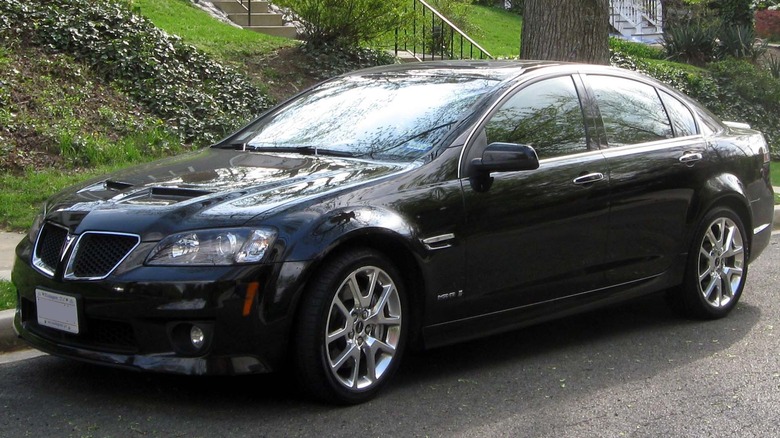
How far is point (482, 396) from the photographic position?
520 cm

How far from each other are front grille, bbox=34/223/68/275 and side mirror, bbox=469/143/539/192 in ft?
6.32

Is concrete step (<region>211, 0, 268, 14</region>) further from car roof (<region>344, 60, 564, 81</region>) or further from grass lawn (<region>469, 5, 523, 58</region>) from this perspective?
car roof (<region>344, 60, 564, 81</region>)

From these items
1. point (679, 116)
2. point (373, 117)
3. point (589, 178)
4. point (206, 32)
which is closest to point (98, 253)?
point (373, 117)

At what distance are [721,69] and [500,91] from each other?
14155 mm

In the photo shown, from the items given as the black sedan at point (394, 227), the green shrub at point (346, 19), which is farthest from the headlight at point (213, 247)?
the green shrub at point (346, 19)

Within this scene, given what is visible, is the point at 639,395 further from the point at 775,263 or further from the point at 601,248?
the point at 775,263

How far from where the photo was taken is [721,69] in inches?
742

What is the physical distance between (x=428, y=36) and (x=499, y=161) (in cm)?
A: 1198

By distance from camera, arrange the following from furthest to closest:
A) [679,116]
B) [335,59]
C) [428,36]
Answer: [428,36], [335,59], [679,116]

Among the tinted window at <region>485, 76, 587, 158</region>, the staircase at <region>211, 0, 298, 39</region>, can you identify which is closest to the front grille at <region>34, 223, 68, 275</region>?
the tinted window at <region>485, 76, 587, 158</region>

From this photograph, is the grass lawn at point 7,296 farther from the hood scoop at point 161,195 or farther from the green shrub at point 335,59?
the green shrub at point 335,59

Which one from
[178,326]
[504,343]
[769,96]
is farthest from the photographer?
[769,96]

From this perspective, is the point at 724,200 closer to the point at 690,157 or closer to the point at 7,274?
the point at 690,157

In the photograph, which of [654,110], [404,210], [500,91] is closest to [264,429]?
[404,210]
